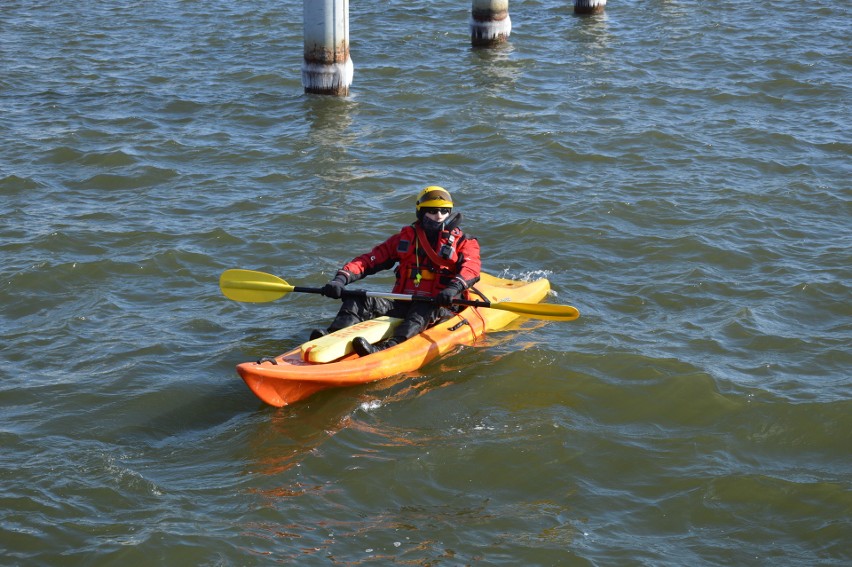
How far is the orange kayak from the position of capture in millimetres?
7609

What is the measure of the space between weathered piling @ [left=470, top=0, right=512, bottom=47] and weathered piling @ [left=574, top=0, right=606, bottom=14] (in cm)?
248

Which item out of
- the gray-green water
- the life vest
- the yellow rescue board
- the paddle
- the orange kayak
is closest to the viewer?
the gray-green water

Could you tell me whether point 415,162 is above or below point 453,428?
above

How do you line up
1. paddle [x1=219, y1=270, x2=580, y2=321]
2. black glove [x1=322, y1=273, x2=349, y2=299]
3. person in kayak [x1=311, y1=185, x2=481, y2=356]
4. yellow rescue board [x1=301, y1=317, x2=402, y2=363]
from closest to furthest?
1. yellow rescue board [x1=301, y1=317, x2=402, y2=363]
2. black glove [x1=322, y1=273, x2=349, y2=299]
3. paddle [x1=219, y1=270, x2=580, y2=321]
4. person in kayak [x1=311, y1=185, x2=481, y2=356]

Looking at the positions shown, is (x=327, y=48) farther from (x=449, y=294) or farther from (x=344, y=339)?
(x=344, y=339)

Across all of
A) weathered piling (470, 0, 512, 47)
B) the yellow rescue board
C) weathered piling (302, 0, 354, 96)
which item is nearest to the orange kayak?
the yellow rescue board

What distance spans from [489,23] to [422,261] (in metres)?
9.36

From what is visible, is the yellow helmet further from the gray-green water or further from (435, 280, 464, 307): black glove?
the gray-green water

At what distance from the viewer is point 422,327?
340 inches

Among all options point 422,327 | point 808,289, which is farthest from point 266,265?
point 808,289

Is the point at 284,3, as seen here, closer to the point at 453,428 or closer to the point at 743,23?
the point at 743,23

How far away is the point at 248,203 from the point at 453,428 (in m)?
5.03

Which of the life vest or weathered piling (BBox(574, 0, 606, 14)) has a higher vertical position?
Result: weathered piling (BBox(574, 0, 606, 14))

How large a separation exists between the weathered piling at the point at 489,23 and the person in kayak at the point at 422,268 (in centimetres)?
910
